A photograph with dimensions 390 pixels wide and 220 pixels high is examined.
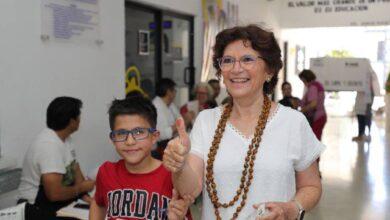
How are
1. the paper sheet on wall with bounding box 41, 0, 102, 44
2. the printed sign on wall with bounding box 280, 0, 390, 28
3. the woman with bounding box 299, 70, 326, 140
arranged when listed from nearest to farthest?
the paper sheet on wall with bounding box 41, 0, 102, 44 < the woman with bounding box 299, 70, 326, 140 < the printed sign on wall with bounding box 280, 0, 390, 28

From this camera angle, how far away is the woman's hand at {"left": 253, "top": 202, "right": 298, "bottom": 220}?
1.45 meters

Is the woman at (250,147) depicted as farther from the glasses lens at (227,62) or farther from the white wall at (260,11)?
the white wall at (260,11)

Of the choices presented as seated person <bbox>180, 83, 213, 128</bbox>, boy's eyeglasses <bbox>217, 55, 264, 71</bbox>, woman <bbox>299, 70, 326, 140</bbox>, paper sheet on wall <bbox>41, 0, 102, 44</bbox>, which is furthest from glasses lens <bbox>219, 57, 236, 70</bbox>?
woman <bbox>299, 70, 326, 140</bbox>

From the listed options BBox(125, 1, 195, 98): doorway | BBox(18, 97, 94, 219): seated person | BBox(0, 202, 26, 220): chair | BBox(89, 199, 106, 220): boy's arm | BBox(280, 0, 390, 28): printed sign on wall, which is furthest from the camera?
BBox(280, 0, 390, 28): printed sign on wall

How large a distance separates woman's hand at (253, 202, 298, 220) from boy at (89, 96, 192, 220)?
0.44 meters

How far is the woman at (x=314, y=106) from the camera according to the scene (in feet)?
22.8

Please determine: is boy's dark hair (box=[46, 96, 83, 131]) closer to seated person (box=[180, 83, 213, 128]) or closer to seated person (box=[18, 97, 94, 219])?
seated person (box=[18, 97, 94, 219])

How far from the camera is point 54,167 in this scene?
2.88 meters

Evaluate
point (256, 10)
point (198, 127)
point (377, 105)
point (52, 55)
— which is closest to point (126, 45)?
point (52, 55)

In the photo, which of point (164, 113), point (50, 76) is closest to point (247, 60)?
point (50, 76)

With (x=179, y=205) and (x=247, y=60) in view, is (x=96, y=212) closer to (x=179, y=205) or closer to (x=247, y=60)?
(x=179, y=205)

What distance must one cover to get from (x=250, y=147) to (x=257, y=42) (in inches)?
14.7

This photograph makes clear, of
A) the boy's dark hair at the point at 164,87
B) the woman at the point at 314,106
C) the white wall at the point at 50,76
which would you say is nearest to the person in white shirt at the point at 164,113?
the boy's dark hair at the point at 164,87

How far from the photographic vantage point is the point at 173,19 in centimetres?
646
